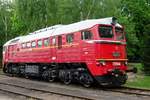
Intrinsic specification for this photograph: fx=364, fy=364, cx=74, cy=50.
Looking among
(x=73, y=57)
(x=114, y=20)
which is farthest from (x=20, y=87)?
(x=114, y=20)

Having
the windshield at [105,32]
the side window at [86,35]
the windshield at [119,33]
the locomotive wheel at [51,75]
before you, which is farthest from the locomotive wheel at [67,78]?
the windshield at [119,33]

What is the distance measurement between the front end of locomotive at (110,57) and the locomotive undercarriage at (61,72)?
0.90 metres

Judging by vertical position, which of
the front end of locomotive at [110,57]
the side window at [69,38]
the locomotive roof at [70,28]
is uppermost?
the locomotive roof at [70,28]

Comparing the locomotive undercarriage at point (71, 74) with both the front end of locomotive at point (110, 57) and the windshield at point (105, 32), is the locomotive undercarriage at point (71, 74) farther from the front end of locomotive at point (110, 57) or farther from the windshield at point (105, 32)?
the windshield at point (105, 32)

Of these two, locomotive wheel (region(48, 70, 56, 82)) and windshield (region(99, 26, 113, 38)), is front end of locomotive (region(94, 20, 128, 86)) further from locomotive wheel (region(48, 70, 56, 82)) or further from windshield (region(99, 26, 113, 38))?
locomotive wheel (region(48, 70, 56, 82))

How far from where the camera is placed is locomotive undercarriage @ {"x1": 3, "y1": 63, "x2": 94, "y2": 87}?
20.1 meters

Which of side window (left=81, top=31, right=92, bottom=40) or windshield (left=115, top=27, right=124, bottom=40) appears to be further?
windshield (left=115, top=27, right=124, bottom=40)

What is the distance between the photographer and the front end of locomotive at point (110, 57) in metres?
18.9

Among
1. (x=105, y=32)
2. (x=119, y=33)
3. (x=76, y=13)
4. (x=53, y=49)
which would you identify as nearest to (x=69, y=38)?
(x=53, y=49)

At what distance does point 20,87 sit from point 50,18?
2293 cm

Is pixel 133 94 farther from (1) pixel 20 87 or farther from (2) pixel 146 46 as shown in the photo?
(2) pixel 146 46

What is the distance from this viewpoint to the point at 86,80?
19.9 metres

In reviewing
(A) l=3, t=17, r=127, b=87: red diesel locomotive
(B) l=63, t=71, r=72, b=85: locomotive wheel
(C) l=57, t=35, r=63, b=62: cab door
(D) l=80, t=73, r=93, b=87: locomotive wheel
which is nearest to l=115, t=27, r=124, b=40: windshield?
(A) l=3, t=17, r=127, b=87: red diesel locomotive

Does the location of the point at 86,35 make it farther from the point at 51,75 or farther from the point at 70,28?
the point at 51,75
